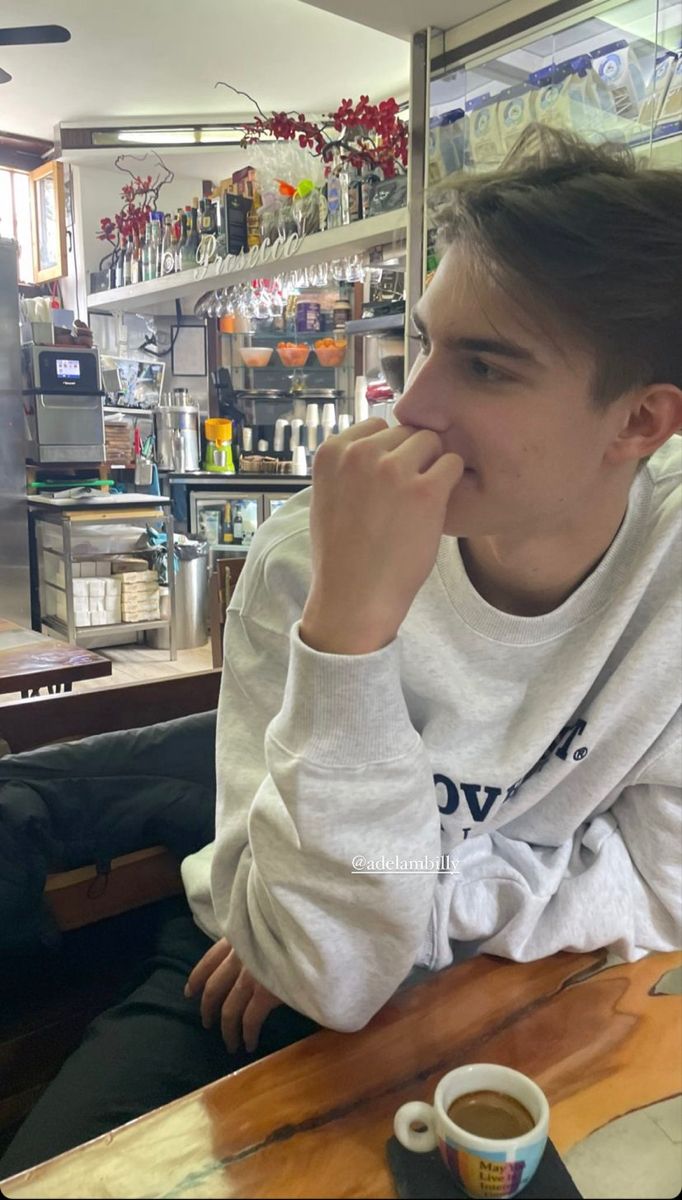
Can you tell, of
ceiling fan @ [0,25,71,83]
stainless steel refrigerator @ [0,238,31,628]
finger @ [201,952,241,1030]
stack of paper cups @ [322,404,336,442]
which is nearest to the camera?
finger @ [201,952,241,1030]

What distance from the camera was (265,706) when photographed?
786 millimetres

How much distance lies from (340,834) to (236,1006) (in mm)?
318

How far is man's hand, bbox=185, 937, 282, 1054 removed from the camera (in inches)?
30.6

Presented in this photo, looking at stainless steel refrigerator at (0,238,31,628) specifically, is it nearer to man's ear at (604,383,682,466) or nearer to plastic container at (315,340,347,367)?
plastic container at (315,340,347,367)

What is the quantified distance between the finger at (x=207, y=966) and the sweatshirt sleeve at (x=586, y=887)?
23cm

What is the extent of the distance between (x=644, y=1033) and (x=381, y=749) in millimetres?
286

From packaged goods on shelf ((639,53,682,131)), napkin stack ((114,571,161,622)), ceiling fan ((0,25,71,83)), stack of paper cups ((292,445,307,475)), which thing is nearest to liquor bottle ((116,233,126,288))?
stack of paper cups ((292,445,307,475))

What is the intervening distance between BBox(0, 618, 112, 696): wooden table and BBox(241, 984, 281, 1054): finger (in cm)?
118

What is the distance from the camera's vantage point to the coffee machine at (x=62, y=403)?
4.61 meters

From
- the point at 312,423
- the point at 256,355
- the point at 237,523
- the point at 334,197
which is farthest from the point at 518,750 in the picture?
the point at 256,355

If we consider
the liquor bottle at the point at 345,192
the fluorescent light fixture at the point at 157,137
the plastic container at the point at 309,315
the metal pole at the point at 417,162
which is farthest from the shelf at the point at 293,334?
the metal pole at the point at 417,162

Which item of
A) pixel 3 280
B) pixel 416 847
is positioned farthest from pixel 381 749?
pixel 3 280

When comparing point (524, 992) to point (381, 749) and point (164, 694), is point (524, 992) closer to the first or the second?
point (381, 749)

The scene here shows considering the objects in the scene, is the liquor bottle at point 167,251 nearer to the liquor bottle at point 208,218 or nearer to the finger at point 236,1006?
the liquor bottle at point 208,218
